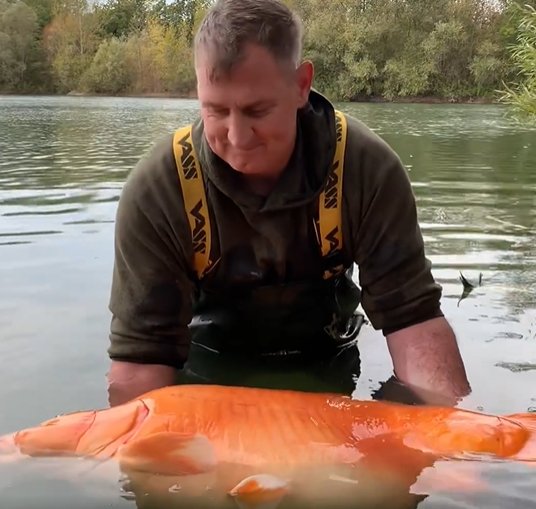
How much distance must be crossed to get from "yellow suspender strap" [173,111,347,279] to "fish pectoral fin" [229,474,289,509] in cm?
103

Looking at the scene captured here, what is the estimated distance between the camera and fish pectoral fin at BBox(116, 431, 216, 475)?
2.19 metres

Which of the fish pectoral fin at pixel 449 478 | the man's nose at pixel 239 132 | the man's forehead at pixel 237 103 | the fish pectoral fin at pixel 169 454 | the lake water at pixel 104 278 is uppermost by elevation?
the man's forehead at pixel 237 103

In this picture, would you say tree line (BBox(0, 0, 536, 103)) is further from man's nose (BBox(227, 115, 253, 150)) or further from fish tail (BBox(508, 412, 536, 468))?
fish tail (BBox(508, 412, 536, 468))

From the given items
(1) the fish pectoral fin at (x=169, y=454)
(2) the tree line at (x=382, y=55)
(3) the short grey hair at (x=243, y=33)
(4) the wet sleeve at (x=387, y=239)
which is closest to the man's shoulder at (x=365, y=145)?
(4) the wet sleeve at (x=387, y=239)

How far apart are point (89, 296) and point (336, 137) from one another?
2.02 m

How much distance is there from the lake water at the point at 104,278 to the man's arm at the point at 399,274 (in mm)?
180

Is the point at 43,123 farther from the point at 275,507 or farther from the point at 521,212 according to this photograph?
the point at 275,507

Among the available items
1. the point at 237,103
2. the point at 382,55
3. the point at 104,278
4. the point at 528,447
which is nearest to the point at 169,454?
the point at 528,447

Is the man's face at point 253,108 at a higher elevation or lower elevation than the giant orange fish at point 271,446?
higher

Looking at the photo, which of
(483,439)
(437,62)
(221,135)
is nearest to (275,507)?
(483,439)

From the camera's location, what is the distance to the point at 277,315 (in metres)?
3.22

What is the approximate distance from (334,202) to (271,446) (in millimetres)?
1020

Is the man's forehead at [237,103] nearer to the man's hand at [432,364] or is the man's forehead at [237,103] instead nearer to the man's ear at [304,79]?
the man's ear at [304,79]

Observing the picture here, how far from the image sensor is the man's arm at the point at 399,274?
2893 mm
